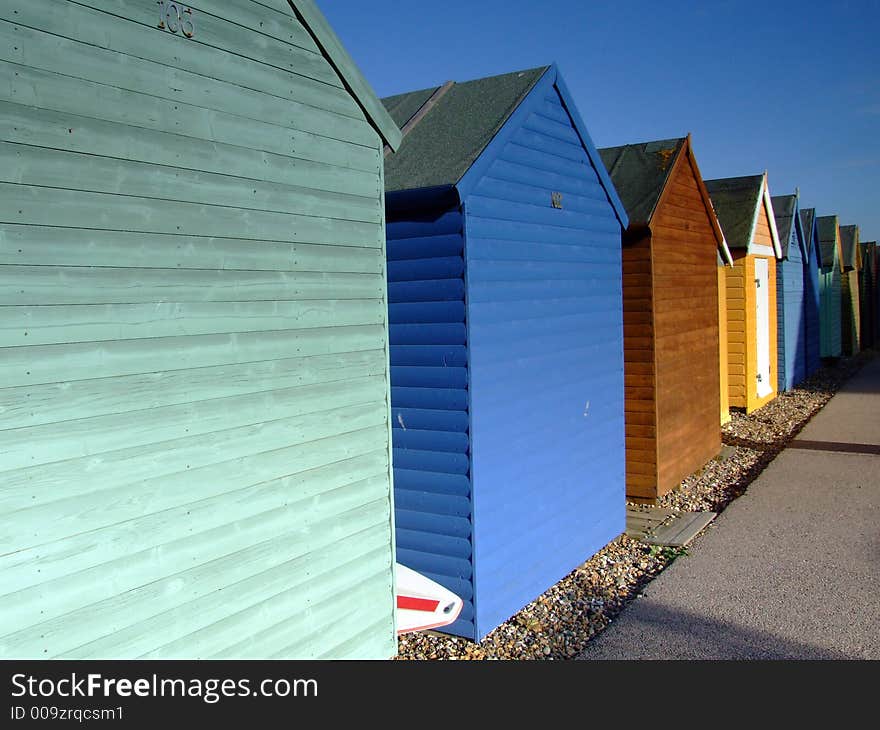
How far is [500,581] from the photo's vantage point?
622cm

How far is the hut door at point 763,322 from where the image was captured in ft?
53.0

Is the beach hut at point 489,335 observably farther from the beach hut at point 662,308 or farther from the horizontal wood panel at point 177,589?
the beach hut at point 662,308

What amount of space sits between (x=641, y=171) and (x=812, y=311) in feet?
44.8

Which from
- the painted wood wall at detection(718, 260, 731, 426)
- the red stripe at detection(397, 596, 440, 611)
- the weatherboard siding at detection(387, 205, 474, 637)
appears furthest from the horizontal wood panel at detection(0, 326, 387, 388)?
the painted wood wall at detection(718, 260, 731, 426)

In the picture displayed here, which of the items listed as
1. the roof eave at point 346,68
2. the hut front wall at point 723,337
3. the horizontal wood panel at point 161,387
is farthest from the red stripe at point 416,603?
the hut front wall at point 723,337

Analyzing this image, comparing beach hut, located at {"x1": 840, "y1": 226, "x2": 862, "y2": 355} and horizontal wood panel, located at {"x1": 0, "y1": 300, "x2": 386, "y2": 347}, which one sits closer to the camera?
horizontal wood panel, located at {"x1": 0, "y1": 300, "x2": 386, "y2": 347}

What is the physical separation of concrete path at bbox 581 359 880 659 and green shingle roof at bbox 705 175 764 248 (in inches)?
218

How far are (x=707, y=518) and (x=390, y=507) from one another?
487 cm

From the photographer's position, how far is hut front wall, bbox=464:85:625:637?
19.7 ft

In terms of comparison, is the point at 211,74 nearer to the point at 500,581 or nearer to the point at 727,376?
the point at 500,581

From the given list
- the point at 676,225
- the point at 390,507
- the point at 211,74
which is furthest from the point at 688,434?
the point at 211,74

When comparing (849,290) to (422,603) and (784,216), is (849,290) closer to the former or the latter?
(784,216)

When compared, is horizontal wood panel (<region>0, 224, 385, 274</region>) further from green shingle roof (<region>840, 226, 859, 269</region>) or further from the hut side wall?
green shingle roof (<region>840, 226, 859, 269</region>)

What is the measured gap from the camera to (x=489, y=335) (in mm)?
6043
